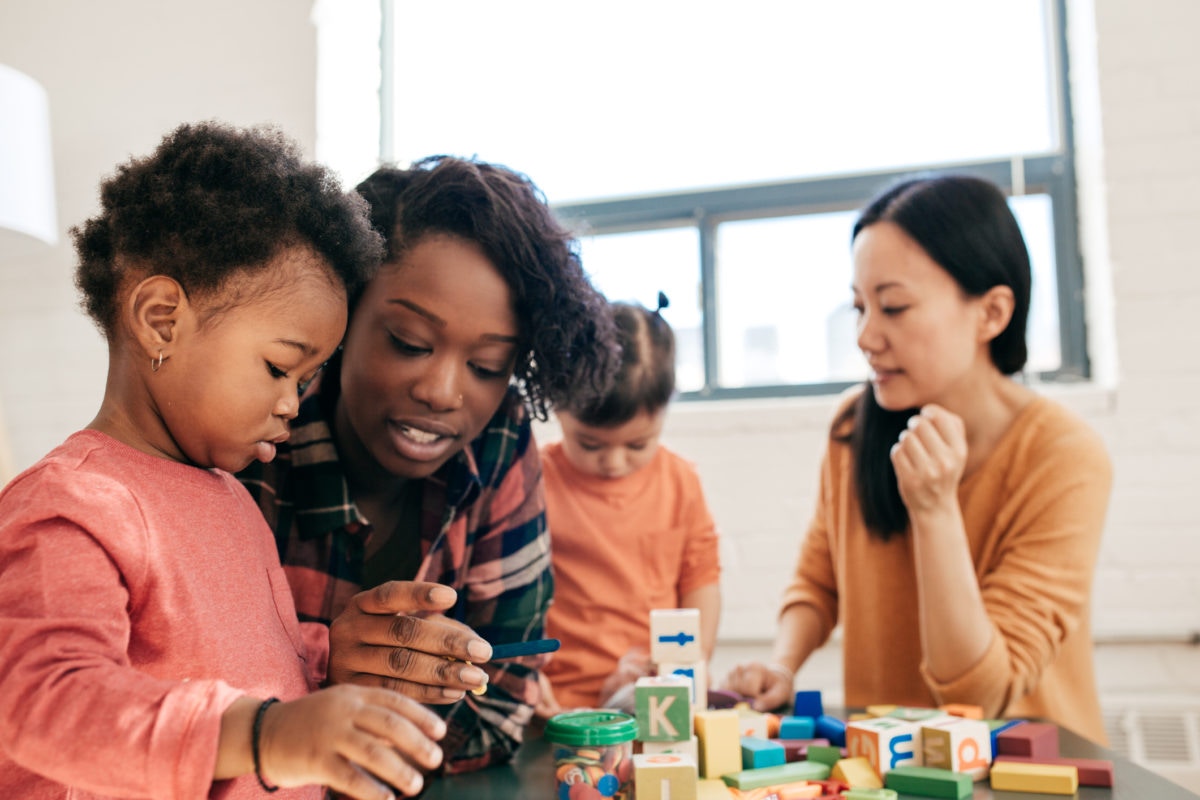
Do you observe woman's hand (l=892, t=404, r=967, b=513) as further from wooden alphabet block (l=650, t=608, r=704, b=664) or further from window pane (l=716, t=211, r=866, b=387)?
window pane (l=716, t=211, r=866, b=387)

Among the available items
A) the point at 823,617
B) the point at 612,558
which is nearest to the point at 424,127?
the point at 612,558

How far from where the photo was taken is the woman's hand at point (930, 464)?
1.17 meters

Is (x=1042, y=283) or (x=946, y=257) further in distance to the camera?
(x=1042, y=283)

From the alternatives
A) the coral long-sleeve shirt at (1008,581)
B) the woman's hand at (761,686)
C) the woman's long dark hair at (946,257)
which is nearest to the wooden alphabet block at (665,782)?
the woman's hand at (761,686)

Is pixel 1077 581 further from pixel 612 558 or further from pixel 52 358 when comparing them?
pixel 52 358

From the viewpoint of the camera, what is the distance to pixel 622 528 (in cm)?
151

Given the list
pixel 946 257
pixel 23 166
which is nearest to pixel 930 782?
pixel 946 257

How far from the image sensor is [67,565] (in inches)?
19.6

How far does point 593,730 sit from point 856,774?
22 cm

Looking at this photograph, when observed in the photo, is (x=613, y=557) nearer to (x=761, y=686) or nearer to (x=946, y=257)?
(x=761, y=686)

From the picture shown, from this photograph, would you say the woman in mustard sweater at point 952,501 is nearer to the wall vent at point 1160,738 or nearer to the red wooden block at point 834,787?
the red wooden block at point 834,787

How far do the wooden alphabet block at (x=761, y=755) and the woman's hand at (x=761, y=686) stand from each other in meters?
0.26

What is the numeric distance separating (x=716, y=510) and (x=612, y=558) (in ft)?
1.80

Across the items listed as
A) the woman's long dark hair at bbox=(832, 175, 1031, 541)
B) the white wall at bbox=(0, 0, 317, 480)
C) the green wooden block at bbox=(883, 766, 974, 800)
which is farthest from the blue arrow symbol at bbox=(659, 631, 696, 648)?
the white wall at bbox=(0, 0, 317, 480)
